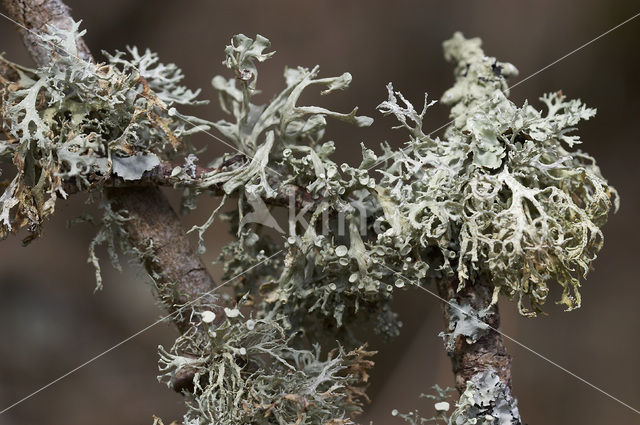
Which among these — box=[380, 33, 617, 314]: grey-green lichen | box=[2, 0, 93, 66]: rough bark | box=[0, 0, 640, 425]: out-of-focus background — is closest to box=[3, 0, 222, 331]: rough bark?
box=[2, 0, 93, 66]: rough bark

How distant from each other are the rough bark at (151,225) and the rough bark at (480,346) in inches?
13.4

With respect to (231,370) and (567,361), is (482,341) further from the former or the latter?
(567,361)

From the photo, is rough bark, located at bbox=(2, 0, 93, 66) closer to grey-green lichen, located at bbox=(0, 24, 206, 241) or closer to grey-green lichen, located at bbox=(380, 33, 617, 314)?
grey-green lichen, located at bbox=(0, 24, 206, 241)

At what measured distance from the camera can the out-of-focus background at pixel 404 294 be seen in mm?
1535

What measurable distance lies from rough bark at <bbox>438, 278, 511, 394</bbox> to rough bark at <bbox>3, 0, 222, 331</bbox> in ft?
1.12

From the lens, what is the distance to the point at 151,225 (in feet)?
3.11

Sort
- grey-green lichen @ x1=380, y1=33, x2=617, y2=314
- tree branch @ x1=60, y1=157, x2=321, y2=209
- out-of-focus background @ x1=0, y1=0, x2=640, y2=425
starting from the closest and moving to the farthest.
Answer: grey-green lichen @ x1=380, y1=33, x2=617, y2=314 < tree branch @ x1=60, y1=157, x2=321, y2=209 < out-of-focus background @ x1=0, y1=0, x2=640, y2=425

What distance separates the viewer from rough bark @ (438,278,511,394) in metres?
0.88

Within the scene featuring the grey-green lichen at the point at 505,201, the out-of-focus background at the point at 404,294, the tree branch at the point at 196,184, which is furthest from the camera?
the out-of-focus background at the point at 404,294

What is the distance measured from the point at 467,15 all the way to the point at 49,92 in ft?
3.48

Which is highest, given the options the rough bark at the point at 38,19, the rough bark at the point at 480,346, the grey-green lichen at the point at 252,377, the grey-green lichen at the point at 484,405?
the rough bark at the point at 38,19

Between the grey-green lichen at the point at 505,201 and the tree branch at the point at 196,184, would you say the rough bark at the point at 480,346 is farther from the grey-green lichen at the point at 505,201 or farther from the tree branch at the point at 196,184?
the tree branch at the point at 196,184

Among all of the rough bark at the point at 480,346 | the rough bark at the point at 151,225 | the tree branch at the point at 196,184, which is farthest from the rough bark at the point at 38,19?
the rough bark at the point at 480,346

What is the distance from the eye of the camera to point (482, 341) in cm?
89
